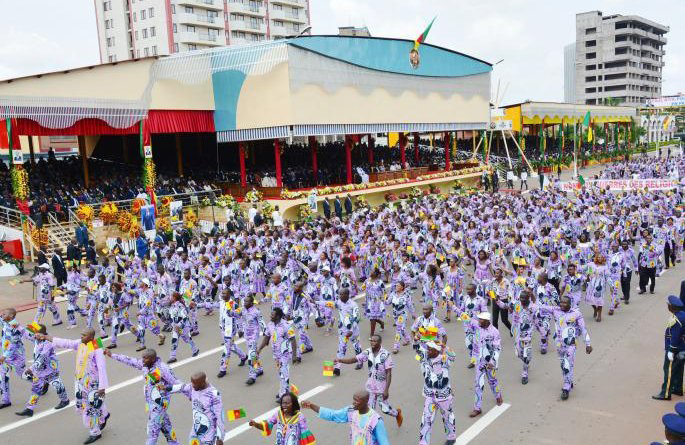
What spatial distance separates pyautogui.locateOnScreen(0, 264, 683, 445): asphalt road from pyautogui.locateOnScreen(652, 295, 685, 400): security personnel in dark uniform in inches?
10.3

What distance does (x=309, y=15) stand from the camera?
2692 inches

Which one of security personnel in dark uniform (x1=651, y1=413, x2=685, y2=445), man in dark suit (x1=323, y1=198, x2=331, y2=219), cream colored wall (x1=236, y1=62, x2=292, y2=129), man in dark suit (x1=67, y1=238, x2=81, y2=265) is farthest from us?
cream colored wall (x1=236, y1=62, x2=292, y2=129)

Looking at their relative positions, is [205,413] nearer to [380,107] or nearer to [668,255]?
[668,255]

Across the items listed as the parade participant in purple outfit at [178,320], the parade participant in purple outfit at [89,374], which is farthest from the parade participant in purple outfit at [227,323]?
the parade participant in purple outfit at [89,374]

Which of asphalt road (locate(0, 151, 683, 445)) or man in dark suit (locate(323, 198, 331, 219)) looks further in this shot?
man in dark suit (locate(323, 198, 331, 219))

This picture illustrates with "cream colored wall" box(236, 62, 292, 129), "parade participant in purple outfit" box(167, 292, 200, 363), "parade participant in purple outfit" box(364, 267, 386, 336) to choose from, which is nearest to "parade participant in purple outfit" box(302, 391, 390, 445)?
"parade participant in purple outfit" box(364, 267, 386, 336)

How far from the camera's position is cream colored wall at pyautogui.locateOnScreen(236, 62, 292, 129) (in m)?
27.1

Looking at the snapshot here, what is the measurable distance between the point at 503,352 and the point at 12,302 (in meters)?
13.5

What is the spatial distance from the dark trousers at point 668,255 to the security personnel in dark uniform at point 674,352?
8.82m

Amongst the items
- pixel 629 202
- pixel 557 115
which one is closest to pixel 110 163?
pixel 629 202

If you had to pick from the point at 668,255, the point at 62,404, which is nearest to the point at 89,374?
the point at 62,404

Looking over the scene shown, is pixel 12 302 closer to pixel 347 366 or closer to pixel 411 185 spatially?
pixel 347 366

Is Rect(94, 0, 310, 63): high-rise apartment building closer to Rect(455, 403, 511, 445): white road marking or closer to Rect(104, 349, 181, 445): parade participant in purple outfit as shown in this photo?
Rect(104, 349, 181, 445): parade participant in purple outfit

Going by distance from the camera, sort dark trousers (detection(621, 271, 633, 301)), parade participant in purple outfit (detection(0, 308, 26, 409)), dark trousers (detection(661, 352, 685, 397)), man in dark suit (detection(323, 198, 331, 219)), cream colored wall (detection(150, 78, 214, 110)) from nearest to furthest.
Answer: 1. dark trousers (detection(661, 352, 685, 397))
2. parade participant in purple outfit (detection(0, 308, 26, 409))
3. dark trousers (detection(621, 271, 633, 301))
4. man in dark suit (detection(323, 198, 331, 219))
5. cream colored wall (detection(150, 78, 214, 110))
